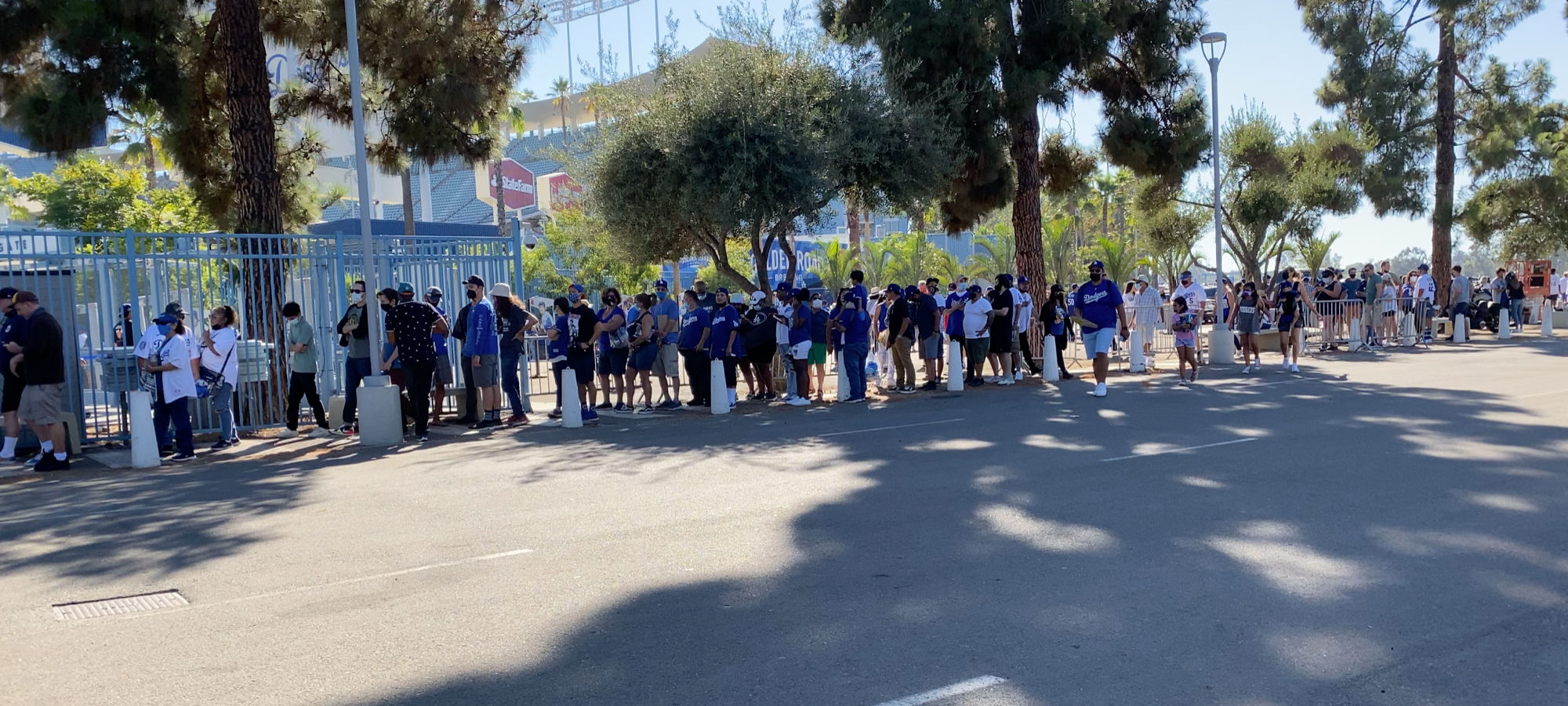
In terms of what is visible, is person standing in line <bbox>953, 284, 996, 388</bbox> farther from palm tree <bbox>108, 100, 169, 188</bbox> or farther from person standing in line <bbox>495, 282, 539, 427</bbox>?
palm tree <bbox>108, 100, 169, 188</bbox>

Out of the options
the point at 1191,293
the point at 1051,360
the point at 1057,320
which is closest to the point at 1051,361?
the point at 1051,360

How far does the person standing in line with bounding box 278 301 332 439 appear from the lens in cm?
1408

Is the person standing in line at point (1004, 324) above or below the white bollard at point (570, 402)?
above

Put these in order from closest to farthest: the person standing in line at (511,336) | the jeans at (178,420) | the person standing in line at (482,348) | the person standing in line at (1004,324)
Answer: the jeans at (178,420), the person standing in line at (482,348), the person standing in line at (511,336), the person standing in line at (1004,324)

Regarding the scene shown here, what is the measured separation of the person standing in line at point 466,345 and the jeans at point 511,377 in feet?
1.27

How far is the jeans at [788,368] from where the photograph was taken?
17156mm

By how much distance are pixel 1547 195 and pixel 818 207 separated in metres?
26.3

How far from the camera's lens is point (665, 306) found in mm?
16562

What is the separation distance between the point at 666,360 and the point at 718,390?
1362 millimetres

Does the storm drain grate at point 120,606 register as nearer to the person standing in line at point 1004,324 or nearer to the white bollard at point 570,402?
the white bollard at point 570,402

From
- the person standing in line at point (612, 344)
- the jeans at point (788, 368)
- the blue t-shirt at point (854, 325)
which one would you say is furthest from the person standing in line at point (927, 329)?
the person standing in line at point (612, 344)

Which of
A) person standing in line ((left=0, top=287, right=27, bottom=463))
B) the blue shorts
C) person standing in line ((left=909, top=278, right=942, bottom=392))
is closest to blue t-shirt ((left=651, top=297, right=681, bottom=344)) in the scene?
person standing in line ((left=909, top=278, right=942, bottom=392))

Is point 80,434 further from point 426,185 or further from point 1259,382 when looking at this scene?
point 426,185

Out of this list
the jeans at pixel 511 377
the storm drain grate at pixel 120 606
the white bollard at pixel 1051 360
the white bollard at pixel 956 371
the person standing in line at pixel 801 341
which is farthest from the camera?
the white bollard at pixel 1051 360
